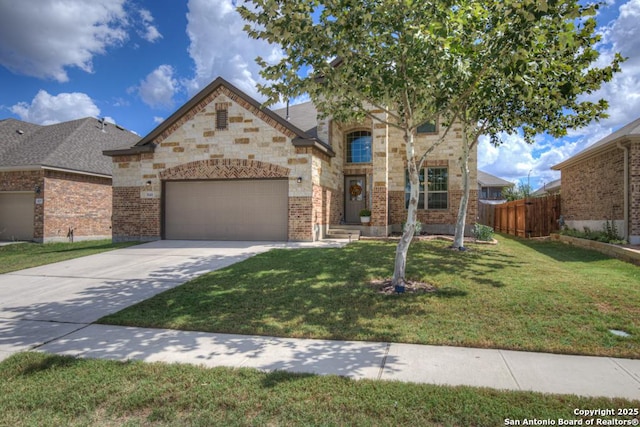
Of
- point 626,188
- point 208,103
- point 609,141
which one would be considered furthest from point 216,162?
point 626,188

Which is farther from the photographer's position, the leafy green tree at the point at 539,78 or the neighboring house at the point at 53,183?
the neighboring house at the point at 53,183

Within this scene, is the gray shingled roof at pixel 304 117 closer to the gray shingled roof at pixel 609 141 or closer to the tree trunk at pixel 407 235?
the tree trunk at pixel 407 235

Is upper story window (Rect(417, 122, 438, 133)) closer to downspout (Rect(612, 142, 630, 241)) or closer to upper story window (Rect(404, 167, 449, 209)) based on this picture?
upper story window (Rect(404, 167, 449, 209))

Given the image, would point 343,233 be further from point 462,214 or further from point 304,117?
point 304,117

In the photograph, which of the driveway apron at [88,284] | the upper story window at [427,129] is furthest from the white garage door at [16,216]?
the upper story window at [427,129]

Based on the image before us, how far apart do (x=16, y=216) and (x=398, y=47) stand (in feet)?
68.0

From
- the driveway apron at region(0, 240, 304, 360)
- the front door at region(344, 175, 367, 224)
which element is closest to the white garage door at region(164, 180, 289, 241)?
the driveway apron at region(0, 240, 304, 360)

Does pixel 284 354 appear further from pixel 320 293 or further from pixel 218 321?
pixel 320 293

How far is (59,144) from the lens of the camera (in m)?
19.5

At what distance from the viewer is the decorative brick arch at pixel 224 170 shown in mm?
14375

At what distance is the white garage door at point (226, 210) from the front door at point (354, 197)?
462 cm

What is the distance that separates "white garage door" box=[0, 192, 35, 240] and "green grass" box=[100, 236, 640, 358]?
50.0ft

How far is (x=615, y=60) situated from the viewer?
10.1 m

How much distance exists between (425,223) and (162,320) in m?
13.7
